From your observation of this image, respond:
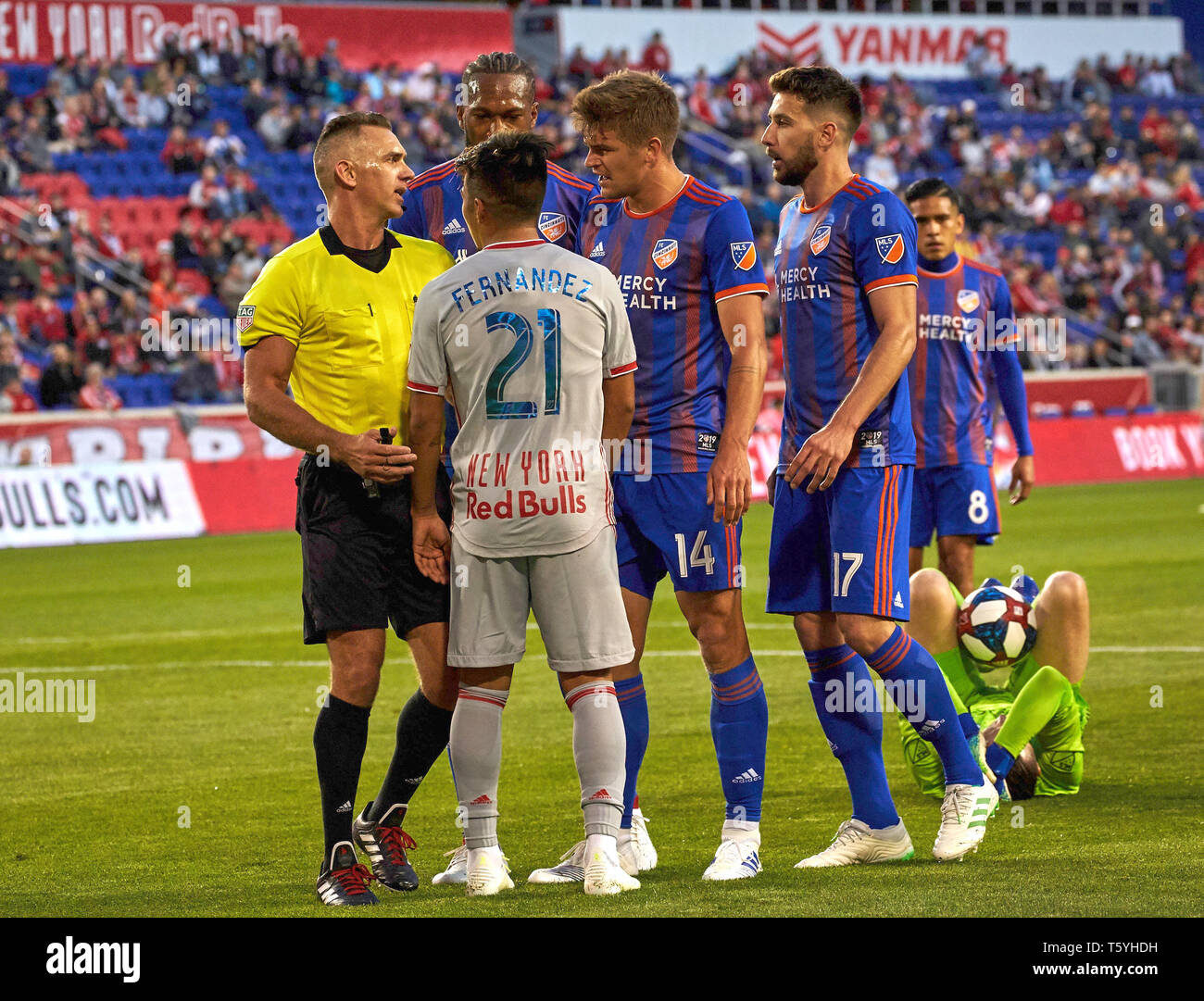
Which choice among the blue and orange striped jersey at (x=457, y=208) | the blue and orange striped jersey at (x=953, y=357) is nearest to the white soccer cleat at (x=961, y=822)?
the blue and orange striped jersey at (x=457, y=208)

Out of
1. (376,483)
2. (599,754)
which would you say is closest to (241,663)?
(376,483)

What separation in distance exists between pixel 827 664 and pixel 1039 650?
5.83ft

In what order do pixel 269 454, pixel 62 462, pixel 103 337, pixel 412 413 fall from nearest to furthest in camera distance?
pixel 412 413 → pixel 62 462 → pixel 269 454 → pixel 103 337

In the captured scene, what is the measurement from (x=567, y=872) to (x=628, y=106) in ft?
7.41

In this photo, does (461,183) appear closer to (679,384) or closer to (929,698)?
(679,384)

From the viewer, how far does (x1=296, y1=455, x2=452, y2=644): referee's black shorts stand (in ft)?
16.4

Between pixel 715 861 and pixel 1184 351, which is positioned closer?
pixel 715 861

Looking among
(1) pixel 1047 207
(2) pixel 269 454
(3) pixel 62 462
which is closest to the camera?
(3) pixel 62 462

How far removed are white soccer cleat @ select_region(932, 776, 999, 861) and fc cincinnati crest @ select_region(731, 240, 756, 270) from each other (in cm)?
170

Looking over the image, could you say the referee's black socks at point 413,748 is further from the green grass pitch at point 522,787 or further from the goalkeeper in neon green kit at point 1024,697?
the goalkeeper in neon green kit at point 1024,697

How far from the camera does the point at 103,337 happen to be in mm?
22203

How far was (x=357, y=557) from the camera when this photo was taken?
5.01 m
